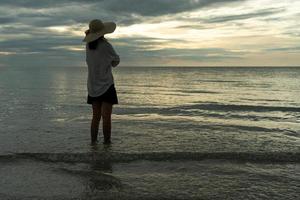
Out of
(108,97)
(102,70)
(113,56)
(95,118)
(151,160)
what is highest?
(113,56)

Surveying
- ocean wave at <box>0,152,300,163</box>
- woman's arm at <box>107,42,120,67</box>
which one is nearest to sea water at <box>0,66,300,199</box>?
ocean wave at <box>0,152,300,163</box>

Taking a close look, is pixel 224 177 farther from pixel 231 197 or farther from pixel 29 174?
pixel 29 174

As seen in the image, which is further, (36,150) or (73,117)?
(73,117)

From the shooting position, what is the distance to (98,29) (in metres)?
6.90

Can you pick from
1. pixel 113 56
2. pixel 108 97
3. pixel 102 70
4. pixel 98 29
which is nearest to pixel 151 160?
pixel 108 97

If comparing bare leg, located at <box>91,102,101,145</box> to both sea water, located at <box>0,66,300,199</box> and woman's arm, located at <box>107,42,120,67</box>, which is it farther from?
woman's arm, located at <box>107,42,120,67</box>

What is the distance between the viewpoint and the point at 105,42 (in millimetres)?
7012

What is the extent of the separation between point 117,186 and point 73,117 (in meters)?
6.66

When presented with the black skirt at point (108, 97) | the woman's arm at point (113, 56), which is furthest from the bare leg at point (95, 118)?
the woman's arm at point (113, 56)

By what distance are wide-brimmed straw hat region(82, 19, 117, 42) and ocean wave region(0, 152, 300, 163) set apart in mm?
2061

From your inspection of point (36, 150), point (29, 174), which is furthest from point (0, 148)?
point (29, 174)

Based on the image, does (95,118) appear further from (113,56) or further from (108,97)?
(113,56)

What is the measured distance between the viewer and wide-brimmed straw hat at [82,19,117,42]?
687 centimetres

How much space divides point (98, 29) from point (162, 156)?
254cm
